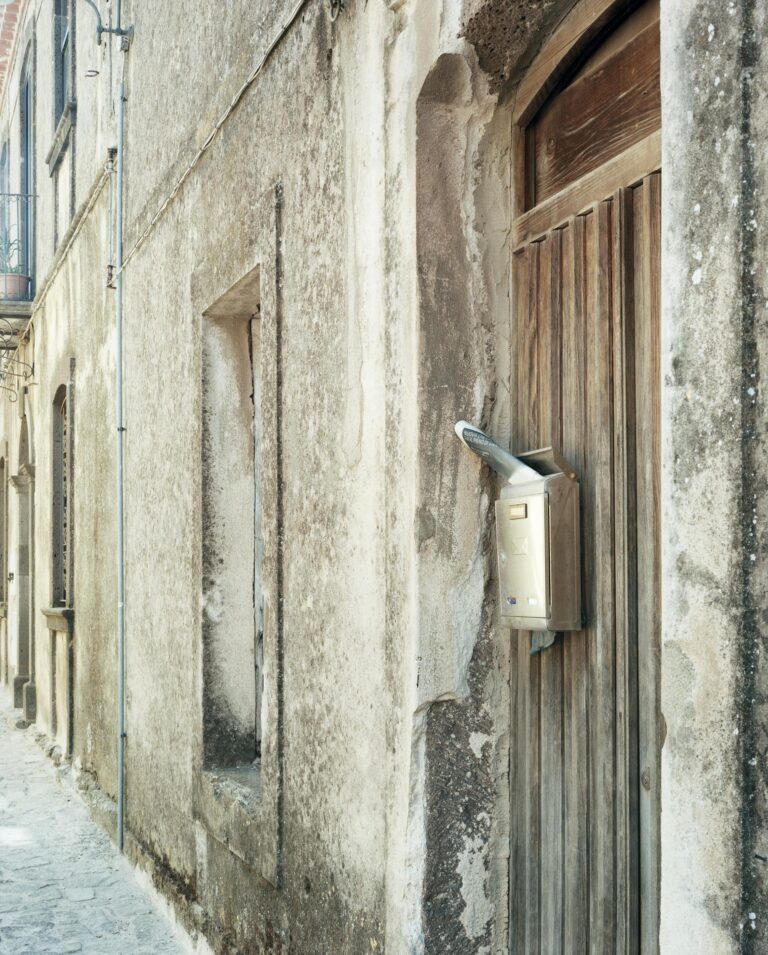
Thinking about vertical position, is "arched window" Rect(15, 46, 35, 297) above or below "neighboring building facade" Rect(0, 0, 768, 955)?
above

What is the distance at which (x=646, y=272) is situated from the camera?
8.11ft

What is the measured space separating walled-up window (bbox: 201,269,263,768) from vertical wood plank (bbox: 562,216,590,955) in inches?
96.4

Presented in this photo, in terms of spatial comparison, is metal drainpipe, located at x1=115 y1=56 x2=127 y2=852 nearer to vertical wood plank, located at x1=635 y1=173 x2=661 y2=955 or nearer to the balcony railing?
vertical wood plank, located at x1=635 y1=173 x2=661 y2=955

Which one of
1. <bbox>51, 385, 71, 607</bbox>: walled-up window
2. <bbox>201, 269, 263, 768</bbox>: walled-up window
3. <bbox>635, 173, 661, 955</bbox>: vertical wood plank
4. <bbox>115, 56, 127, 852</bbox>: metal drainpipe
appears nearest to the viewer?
<bbox>635, 173, 661, 955</bbox>: vertical wood plank

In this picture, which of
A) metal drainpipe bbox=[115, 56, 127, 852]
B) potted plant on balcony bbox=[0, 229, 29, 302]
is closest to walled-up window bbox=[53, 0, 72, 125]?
potted plant on balcony bbox=[0, 229, 29, 302]

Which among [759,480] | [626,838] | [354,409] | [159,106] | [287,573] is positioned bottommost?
[626,838]

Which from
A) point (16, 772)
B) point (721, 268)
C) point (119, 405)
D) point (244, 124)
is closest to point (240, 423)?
point (244, 124)

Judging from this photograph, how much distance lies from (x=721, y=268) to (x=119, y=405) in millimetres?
5229

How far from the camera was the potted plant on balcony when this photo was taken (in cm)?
1151

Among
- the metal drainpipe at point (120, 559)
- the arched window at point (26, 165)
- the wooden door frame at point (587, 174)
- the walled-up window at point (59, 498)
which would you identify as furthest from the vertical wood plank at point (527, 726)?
the arched window at point (26, 165)

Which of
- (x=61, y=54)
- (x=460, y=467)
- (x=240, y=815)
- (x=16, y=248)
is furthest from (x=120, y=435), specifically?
(x=16, y=248)

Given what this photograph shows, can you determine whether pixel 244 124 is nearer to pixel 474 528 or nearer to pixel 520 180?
pixel 520 180

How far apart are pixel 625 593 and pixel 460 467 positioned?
2.10ft

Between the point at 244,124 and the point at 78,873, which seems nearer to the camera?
the point at 244,124
